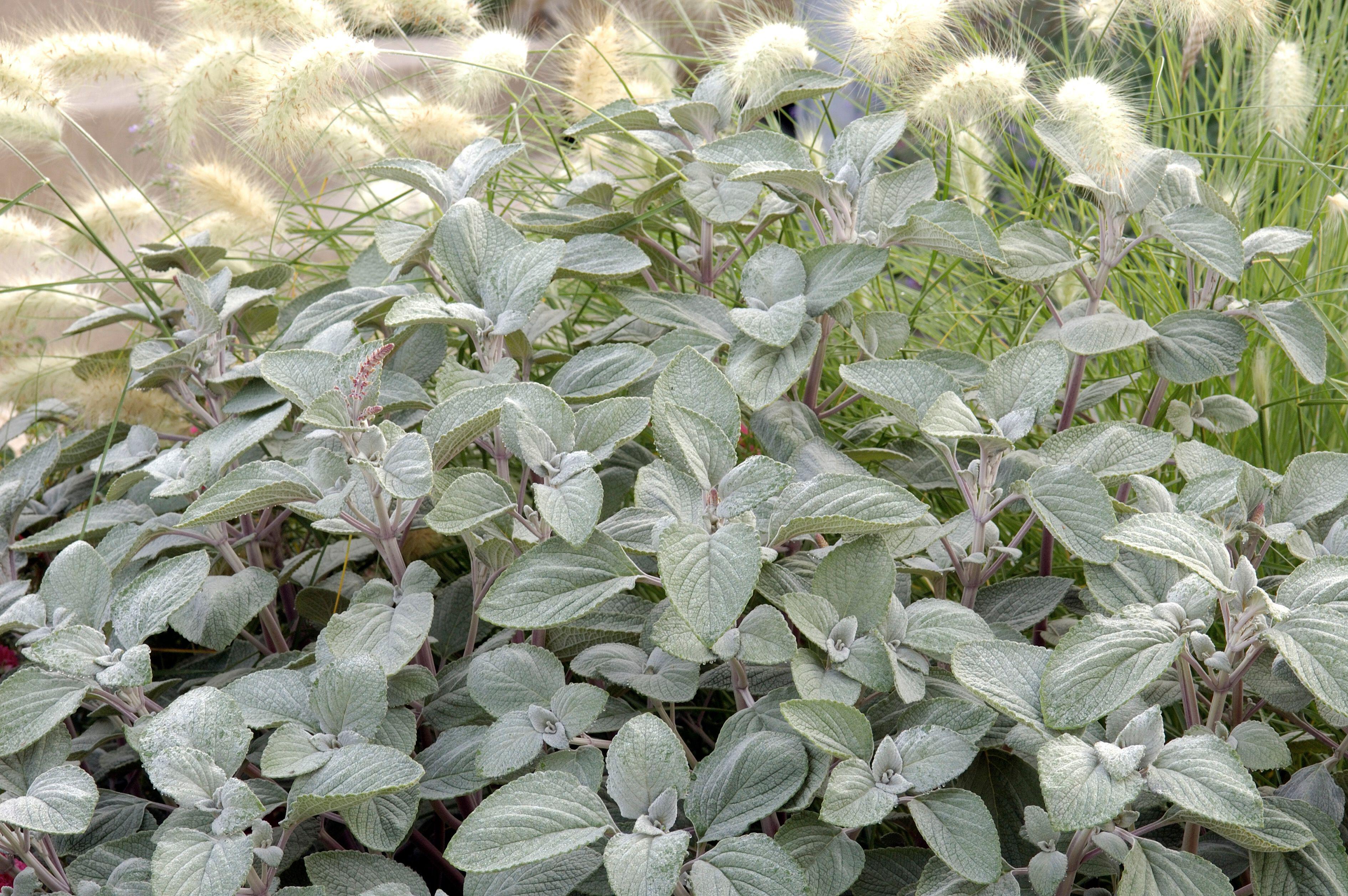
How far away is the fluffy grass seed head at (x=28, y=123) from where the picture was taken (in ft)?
3.84

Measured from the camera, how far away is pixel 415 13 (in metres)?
1.36

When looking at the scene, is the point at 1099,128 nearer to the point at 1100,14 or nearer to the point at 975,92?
the point at 975,92

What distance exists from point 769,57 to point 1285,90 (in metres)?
0.71

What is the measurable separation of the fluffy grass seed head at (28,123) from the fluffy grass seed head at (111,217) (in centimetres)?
11

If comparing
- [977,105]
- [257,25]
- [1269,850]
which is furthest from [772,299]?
[257,25]

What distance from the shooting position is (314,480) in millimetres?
793

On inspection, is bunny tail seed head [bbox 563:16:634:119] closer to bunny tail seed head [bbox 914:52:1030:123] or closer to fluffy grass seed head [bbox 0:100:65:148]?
bunny tail seed head [bbox 914:52:1030:123]

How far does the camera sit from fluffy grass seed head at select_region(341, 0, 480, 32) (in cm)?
133

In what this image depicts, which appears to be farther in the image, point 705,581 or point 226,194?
point 226,194

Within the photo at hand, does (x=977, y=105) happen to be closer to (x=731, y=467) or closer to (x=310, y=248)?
(x=731, y=467)

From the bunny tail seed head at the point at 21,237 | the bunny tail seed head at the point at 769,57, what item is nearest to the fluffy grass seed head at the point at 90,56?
the bunny tail seed head at the point at 21,237

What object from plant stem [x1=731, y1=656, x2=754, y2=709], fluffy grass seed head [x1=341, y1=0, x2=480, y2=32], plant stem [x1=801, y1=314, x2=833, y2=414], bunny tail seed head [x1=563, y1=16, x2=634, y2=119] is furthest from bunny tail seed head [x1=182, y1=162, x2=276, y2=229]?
plant stem [x1=731, y1=656, x2=754, y2=709]

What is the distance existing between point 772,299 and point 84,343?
147 centimetres

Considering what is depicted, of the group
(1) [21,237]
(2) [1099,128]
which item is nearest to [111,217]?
(1) [21,237]
